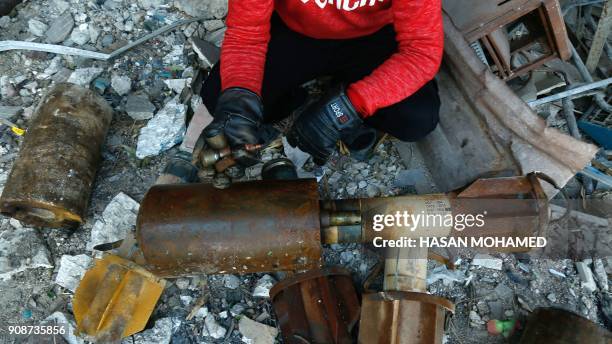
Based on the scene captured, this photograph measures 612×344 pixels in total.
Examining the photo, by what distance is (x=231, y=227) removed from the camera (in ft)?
5.03

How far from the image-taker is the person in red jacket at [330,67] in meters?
1.70

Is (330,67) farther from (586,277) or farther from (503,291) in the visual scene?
(586,277)

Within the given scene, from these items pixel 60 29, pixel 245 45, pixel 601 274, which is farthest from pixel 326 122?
pixel 60 29

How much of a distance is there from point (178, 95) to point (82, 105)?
487 millimetres

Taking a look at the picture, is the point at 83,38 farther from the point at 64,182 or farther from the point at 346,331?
the point at 346,331

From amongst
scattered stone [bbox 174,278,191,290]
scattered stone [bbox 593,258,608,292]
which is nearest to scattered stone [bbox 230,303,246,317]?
scattered stone [bbox 174,278,191,290]

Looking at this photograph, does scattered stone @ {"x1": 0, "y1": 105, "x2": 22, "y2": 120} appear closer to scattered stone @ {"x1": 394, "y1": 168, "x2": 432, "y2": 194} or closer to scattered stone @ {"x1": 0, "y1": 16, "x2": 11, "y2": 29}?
scattered stone @ {"x1": 0, "y1": 16, "x2": 11, "y2": 29}

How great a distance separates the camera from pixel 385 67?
1734 mm

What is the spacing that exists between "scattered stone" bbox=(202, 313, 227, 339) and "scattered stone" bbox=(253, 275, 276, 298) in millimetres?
185

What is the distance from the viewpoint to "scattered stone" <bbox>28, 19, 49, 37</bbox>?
8.81ft

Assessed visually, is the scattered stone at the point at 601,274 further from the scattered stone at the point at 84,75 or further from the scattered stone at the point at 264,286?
the scattered stone at the point at 84,75

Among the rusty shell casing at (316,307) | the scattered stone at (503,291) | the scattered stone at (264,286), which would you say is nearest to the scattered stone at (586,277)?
the scattered stone at (503,291)

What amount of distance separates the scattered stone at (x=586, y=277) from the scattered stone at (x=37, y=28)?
2.96 m

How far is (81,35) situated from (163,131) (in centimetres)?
84
